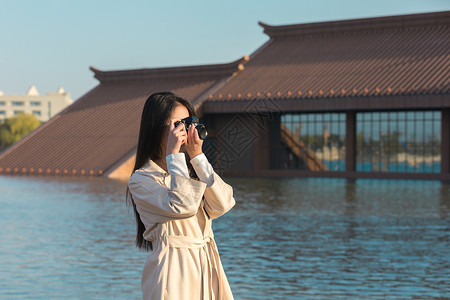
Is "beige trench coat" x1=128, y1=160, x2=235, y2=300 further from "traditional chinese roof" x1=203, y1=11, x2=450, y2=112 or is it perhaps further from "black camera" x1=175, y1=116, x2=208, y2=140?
"traditional chinese roof" x1=203, y1=11, x2=450, y2=112

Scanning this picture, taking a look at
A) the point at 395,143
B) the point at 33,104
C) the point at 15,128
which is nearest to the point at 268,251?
the point at 395,143

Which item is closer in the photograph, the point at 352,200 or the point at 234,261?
the point at 234,261

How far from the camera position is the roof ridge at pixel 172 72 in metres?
45.7

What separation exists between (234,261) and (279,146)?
1420 inches

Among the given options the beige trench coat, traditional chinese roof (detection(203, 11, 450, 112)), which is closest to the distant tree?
traditional chinese roof (detection(203, 11, 450, 112))

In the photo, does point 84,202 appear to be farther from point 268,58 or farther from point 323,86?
point 268,58

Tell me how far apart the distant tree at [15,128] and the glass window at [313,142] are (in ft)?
191

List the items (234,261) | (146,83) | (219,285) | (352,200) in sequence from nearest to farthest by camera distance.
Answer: (219,285) < (234,261) < (352,200) < (146,83)

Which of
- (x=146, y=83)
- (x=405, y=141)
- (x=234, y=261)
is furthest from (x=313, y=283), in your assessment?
(x=146, y=83)

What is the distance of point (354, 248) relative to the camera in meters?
11.4

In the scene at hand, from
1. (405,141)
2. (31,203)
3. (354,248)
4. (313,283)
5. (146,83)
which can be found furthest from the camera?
(146,83)

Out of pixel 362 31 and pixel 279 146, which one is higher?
pixel 362 31

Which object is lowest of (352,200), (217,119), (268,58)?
(352,200)

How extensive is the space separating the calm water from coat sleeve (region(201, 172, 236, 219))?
4.33 ft
